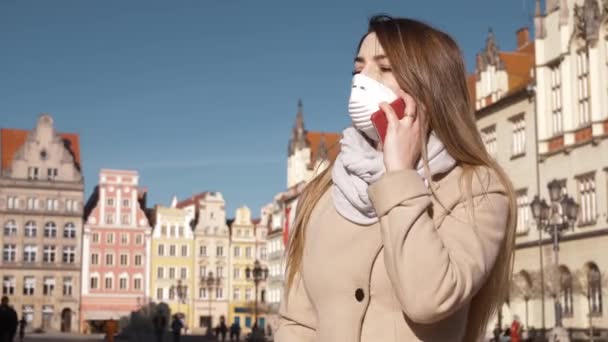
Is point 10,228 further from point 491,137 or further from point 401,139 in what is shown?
point 401,139

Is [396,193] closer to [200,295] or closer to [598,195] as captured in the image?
[598,195]

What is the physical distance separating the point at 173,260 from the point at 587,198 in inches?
2075

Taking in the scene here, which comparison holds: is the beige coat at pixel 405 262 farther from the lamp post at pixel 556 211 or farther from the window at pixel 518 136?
the window at pixel 518 136

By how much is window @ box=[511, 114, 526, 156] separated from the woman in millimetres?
38176

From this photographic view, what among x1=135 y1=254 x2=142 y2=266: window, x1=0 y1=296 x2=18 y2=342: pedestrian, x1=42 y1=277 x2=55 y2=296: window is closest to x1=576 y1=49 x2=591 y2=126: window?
x1=0 y1=296 x2=18 y2=342: pedestrian

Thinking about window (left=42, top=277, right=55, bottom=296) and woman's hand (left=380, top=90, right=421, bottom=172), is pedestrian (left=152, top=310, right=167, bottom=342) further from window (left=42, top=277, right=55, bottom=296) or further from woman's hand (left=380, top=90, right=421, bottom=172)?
window (left=42, top=277, right=55, bottom=296)

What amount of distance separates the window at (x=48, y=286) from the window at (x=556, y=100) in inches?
2036

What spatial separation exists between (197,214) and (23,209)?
49.0ft

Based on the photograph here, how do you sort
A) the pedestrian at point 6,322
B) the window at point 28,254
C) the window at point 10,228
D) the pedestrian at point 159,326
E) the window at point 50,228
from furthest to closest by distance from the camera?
the window at point 50,228, the window at point 28,254, the window at point 10,228, the pedestrian at point 159,326, the pedestrian at point 6,322

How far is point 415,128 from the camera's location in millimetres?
2201

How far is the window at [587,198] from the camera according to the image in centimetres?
3491

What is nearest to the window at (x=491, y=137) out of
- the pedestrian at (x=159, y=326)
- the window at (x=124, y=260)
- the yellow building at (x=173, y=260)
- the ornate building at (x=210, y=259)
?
the pedestrian at (x=159, y=326)

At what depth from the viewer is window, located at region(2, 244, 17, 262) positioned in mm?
78250

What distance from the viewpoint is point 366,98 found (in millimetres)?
2219
